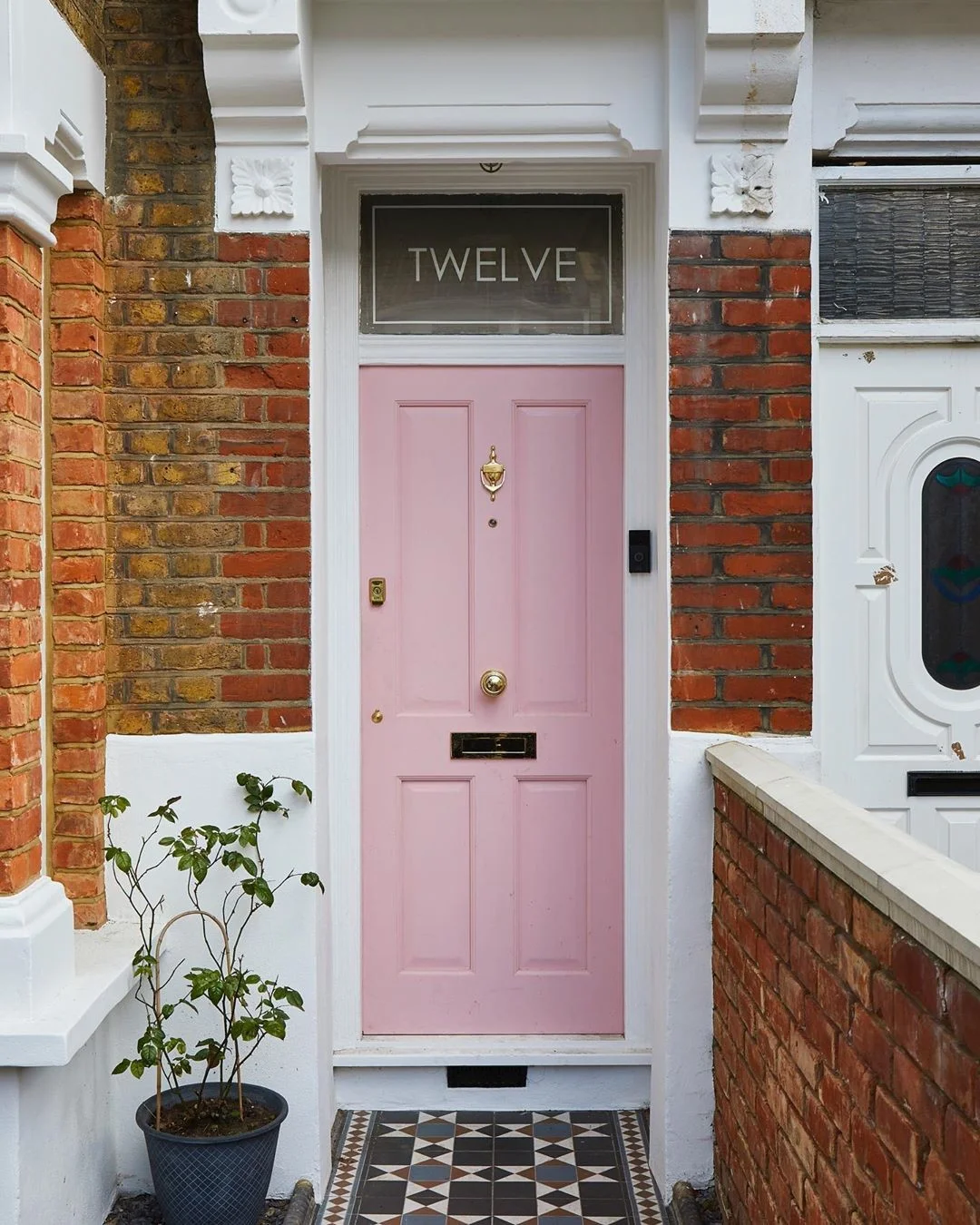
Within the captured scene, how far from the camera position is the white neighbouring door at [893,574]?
3.49 m

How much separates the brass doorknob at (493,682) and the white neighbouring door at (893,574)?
0.90 m

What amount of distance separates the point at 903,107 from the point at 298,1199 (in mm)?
3187

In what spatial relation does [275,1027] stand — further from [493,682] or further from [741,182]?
[741,182]

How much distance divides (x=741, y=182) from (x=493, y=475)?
3.45 ft

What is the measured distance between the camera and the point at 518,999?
151 inches

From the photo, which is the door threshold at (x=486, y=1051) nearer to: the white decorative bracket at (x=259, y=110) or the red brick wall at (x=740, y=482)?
the red brick wall at (x=740, y=482)

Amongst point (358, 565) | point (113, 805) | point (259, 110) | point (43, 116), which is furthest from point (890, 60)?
point (113, 805)

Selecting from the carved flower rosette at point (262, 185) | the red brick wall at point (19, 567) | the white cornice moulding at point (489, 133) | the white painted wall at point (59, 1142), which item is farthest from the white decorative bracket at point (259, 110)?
the white painted wall at point (59, 1142)

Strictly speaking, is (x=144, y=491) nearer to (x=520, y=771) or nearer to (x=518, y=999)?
(x=520, y=771)

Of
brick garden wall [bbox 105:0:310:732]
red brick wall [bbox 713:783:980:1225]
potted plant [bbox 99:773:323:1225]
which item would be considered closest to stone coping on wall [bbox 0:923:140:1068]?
potted plant [bbox 99:773:323:1225]

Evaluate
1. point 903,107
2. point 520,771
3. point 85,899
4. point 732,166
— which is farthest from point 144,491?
point 903,107

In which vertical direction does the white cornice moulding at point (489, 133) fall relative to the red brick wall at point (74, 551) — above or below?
above

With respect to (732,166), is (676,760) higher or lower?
lower

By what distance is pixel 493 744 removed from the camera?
3.83 metres
